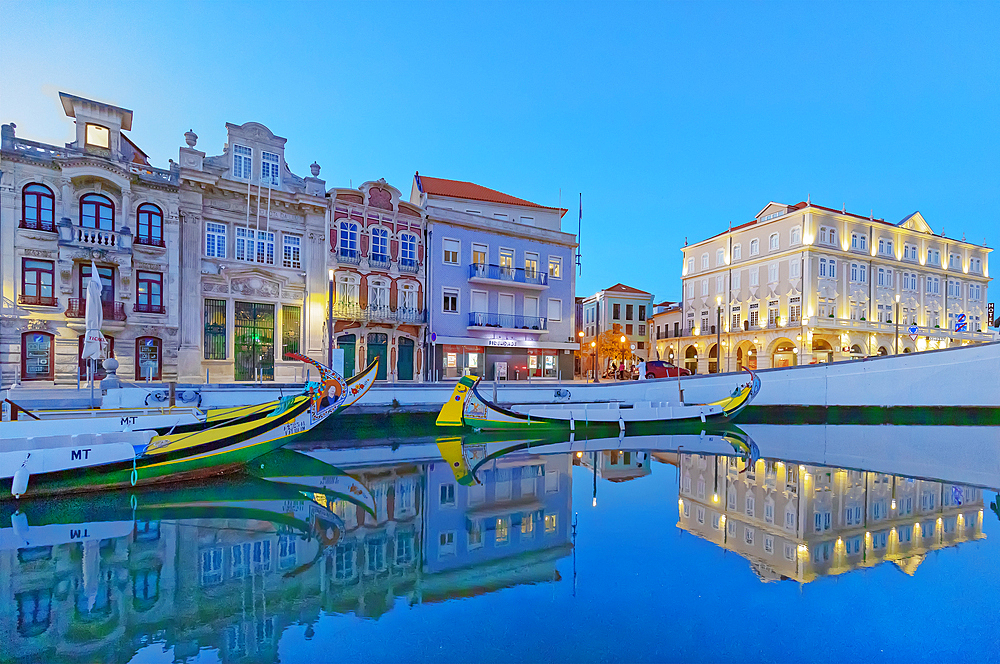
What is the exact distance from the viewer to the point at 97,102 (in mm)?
18438

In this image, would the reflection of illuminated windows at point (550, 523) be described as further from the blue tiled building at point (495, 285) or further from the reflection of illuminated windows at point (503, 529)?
the blue tiled building at point (495, 285)

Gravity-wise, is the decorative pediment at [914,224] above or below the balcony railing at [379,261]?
above

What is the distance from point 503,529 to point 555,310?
22.3 metres

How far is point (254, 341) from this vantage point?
21453 mm

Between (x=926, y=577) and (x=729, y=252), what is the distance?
39.5m

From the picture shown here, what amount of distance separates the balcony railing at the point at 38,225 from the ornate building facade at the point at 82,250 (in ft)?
0.09

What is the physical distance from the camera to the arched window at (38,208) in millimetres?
17609

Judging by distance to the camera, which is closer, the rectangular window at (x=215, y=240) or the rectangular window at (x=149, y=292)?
the rectangular window at (x=149, y=292)

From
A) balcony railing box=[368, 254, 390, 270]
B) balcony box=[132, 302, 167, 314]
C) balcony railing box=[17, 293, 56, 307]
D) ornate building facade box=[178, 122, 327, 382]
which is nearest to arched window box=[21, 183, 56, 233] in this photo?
balcony railing box=[17, 293, 56, 307]

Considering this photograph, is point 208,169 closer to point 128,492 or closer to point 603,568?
point 128,492

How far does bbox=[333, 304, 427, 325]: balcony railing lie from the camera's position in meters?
23.2

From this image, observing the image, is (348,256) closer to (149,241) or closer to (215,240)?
(215,240)

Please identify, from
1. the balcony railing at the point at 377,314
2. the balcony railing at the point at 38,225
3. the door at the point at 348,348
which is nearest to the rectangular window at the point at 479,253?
the balcony railing at the point at 377,314

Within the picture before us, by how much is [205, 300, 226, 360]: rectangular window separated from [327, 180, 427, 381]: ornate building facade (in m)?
4.49
